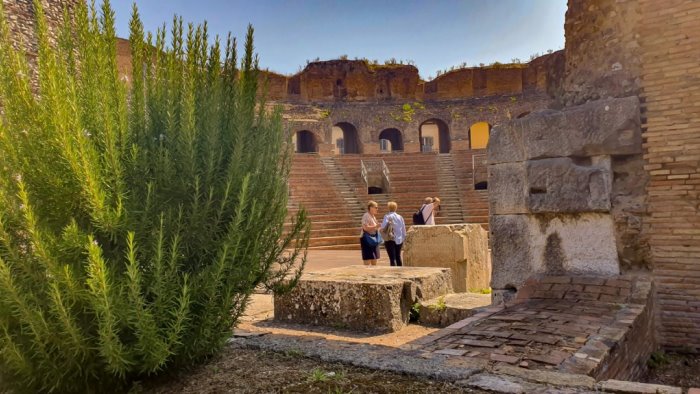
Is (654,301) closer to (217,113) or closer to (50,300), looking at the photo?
(217,113)

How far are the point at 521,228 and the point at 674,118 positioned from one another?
64.3 inches

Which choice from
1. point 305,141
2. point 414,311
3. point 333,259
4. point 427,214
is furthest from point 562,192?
point 305,141

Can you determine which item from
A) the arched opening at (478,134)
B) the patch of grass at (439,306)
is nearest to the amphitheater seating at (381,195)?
the patch of grass at (439,306)

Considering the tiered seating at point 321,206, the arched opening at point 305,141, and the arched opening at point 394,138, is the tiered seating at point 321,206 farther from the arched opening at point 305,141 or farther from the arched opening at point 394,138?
the arched opening at point 394,138

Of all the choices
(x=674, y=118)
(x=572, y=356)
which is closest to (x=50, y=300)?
(x=572, y=356)

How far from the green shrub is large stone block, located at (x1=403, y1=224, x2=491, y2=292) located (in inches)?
205

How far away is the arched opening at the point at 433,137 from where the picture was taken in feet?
110

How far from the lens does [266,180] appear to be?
10.6ft

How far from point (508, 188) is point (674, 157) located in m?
1.46

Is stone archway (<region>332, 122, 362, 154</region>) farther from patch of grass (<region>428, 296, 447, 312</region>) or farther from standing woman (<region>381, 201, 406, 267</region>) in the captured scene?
patch of grass (<region>428, 296, 447, 312</region>)

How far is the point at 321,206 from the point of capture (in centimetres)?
1836

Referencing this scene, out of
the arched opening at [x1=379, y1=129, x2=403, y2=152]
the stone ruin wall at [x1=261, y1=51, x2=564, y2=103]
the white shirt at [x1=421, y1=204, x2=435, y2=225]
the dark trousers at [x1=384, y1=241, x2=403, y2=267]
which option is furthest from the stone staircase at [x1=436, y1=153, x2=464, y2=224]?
the stone ruin wall at [x1=261, y1=51, x2=564, y2=103]

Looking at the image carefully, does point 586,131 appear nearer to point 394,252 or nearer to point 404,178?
point 394,252

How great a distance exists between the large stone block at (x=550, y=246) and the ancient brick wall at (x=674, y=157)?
40 centimetres
